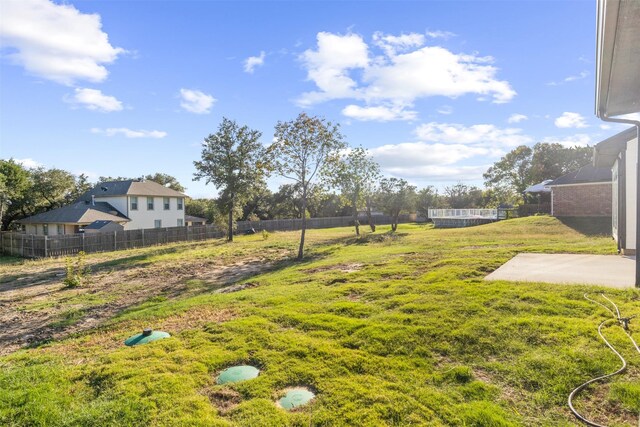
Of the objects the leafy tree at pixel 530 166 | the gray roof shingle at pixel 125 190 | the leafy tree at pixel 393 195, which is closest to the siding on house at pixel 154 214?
the gray roof shingle at pixel 125 190

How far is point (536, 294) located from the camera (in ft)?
19.3

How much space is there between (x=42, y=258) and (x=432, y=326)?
2307 centimetres

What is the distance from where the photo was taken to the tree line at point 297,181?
16.3m

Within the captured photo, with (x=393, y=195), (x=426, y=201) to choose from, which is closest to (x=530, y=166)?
(x=426, y=201)

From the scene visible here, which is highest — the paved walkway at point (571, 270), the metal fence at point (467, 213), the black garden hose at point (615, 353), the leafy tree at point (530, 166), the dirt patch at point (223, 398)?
the leafy tree at point (530, 166)

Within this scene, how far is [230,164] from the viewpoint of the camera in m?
29.0

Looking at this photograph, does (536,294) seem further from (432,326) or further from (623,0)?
(623,0)

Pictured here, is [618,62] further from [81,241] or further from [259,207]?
[259,207]

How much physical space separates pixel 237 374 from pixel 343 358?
1.25 meters

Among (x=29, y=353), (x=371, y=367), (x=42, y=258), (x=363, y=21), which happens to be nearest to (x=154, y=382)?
(x=371, y=367)

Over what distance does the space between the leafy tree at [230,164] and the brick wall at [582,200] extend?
20063 mm

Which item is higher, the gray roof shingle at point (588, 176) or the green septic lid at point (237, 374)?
the gray roof shingle at point (588, 176)

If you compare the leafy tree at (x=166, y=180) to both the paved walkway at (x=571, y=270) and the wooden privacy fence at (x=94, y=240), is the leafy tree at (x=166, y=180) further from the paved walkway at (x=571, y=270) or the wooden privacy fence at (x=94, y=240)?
the paved walkway at (x=571, y=270)

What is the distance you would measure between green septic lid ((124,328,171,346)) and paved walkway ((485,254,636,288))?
6319 millimetres
